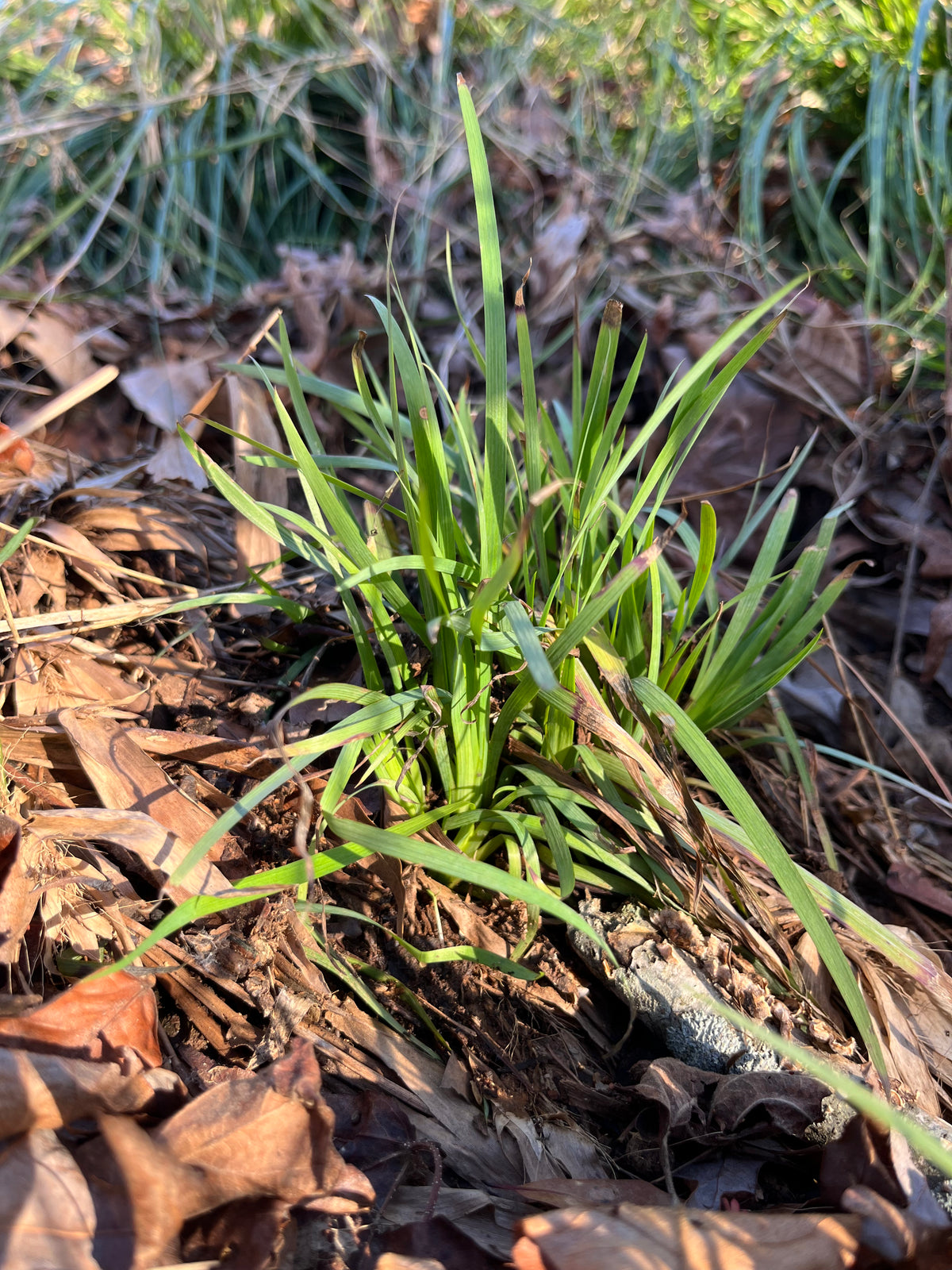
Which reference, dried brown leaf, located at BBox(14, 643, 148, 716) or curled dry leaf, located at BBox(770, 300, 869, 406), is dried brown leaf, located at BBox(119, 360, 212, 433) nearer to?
dried brown leaf, located at BBox(14, 643, 148, 716)

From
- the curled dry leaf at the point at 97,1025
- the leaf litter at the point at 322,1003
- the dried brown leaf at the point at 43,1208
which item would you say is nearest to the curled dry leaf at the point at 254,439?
the leaf litter at the point at 322,1003

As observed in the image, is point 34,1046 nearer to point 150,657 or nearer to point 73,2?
point 150,657

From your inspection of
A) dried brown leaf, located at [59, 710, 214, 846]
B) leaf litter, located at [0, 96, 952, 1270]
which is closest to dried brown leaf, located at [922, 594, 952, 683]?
leaf litter, located at [0, 96, 952, 1270]

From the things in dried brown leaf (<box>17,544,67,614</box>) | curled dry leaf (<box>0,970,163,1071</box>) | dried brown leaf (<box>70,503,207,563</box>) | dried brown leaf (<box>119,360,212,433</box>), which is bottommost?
curled dry leaf (<box>0,970,163,1071</box>)

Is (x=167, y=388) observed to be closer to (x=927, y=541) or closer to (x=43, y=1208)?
(x=43, y=1208)

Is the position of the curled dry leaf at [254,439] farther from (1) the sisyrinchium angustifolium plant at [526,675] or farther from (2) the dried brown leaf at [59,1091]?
(2) the dried brown leaf at [59,1091]

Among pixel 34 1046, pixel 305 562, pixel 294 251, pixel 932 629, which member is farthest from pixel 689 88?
pixel 34 1046
